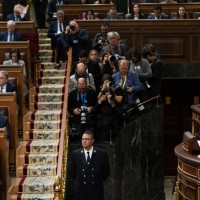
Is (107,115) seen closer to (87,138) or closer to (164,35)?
(87,138)

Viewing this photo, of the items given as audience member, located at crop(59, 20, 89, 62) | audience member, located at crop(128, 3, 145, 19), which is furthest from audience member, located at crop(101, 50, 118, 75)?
audience member, located at crop(128, 3, 145, 19)

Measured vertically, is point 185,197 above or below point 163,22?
below

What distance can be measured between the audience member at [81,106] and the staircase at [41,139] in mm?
487

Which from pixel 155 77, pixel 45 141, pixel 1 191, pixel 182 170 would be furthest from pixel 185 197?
pixel 155 77

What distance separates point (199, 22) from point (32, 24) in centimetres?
314

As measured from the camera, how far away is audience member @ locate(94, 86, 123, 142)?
10836 mm

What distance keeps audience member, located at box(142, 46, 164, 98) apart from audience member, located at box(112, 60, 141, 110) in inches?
42.4

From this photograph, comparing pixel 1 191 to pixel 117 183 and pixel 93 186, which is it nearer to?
pixel 93 186

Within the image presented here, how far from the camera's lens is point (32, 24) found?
13820 mm

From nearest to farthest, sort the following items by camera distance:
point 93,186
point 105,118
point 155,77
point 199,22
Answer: point 93,186, point 105,118, point 155,77, point 199,22

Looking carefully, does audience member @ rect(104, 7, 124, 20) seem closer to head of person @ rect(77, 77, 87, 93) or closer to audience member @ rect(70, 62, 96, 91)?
audience member @ rect(70, 62, 96, 91)

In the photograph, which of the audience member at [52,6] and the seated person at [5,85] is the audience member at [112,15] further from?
the seated person at [5,85]

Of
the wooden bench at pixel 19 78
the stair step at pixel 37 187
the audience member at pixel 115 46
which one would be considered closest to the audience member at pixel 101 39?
the audience member at pixel 115 46

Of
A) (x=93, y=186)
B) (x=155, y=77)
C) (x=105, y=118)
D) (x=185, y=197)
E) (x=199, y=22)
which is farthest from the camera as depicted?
(x=199, y=22)
